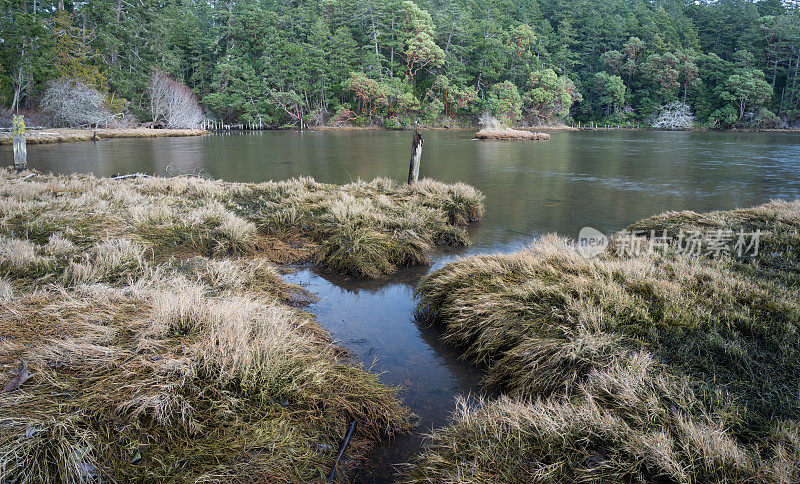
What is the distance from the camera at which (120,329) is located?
8.96 feet

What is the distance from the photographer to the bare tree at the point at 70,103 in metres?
30.5

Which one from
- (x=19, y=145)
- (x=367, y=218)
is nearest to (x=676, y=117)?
(x=367, y=218)

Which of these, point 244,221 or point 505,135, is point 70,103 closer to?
point 505,135

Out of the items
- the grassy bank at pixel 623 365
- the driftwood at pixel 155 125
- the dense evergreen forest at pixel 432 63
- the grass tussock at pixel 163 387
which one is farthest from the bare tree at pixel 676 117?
the grass tussock at pixel 163 387

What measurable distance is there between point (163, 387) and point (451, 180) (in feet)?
43.4

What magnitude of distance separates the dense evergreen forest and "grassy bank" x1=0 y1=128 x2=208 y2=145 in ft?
17.5

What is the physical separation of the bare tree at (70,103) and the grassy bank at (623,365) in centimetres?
3545

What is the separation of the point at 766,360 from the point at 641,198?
417 inches

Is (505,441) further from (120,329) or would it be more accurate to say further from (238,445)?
(120,329)

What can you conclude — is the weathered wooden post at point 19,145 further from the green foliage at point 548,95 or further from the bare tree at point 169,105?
the green foliage at point 548,95

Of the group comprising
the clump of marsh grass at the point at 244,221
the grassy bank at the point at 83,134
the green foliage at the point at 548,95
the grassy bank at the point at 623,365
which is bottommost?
the grassy bank at the point at 623,365

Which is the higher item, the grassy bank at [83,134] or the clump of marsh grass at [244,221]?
the grassy bank at [83,134]

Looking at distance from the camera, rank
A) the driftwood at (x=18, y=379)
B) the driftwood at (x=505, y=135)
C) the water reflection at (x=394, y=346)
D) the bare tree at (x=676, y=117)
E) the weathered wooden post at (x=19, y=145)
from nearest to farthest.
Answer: the driftwood at (x=18, y=379)
the water reflection at (x=394, y=346)
the weathered wooden post at (x=19, y=145)
the driftwood at (x=505, y=135)
the bare tree at (x=676, y=117)

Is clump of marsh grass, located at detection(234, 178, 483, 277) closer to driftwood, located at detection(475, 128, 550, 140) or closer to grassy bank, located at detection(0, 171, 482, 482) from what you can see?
grassy bank, located at detection(0, 171, 482, 482)
